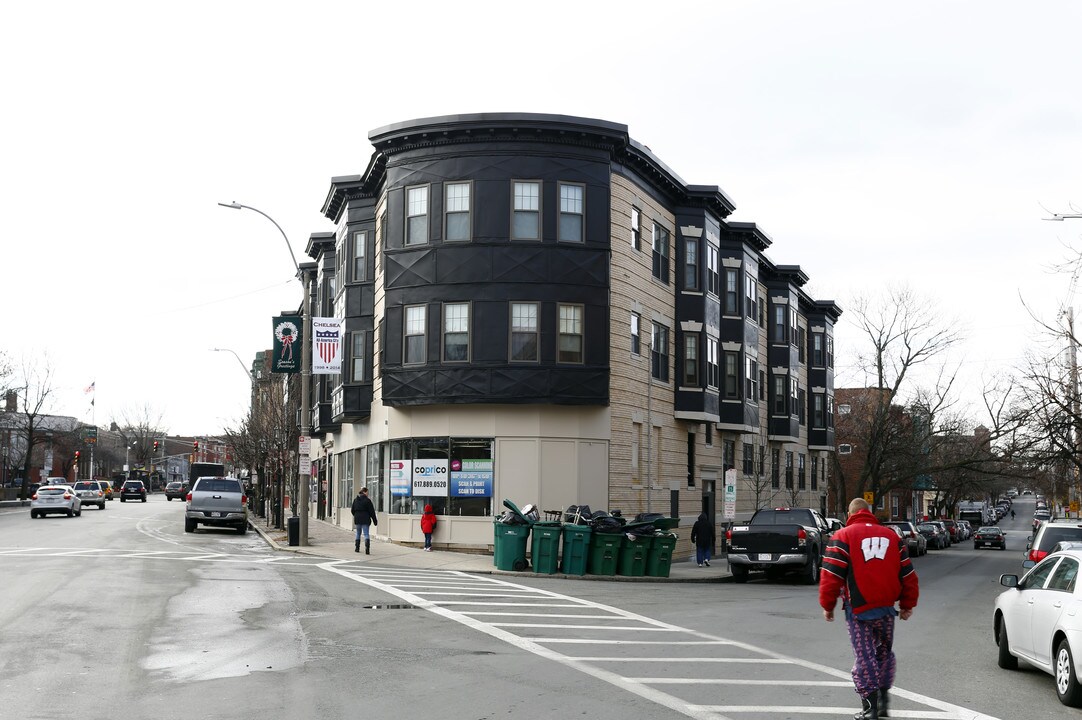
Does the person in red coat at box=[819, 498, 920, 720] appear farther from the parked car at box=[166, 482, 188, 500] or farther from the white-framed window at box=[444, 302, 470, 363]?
the parked car at box=[166, 482, 188, 500]

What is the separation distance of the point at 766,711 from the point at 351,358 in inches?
1149

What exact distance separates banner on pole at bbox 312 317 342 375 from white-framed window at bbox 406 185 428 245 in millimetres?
3250

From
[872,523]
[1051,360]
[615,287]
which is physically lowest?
[872,523]

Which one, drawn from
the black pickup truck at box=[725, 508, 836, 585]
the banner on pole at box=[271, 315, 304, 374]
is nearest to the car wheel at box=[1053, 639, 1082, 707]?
the black pickup truck at box=[725, 508, 836, 585]

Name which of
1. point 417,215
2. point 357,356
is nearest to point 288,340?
point 357,356

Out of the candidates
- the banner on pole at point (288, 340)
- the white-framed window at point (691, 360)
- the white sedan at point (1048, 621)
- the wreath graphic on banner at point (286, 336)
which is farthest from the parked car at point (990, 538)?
the white sedan at point (1048, 621)

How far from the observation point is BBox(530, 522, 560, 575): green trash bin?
80.9 ft

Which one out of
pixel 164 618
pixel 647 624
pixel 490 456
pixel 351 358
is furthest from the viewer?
pixel 351 358

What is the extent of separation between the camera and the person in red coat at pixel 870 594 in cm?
858

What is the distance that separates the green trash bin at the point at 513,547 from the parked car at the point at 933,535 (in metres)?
37.9

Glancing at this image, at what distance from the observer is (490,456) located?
29.5 metres

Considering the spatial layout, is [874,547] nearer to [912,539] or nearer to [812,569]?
[812,569]

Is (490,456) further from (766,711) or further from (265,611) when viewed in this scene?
(766,711)

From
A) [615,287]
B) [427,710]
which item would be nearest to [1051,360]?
[615,287]
